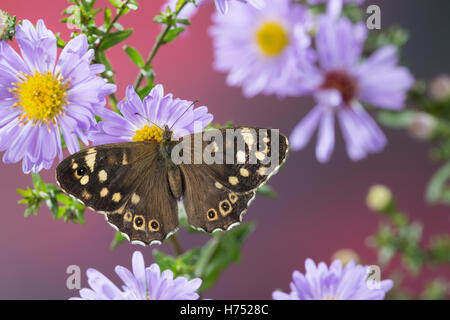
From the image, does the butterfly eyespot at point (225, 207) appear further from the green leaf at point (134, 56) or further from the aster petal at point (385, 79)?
the aster petal at point (385, 79)

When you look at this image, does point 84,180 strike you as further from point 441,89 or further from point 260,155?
point 441,89

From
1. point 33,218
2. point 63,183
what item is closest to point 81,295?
point 63,183

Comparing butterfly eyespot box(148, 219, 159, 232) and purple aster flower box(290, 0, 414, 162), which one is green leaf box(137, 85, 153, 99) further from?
purple aster flower box(290, 0, 414, 162)

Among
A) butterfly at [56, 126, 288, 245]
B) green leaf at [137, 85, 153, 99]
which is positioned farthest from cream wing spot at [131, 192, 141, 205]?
green leaf at [137, 85, 153, 99]

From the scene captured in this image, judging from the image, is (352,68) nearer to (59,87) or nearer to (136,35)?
(136,35)

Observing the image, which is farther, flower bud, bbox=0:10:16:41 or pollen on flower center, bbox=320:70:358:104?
pollen on flower center, bbox=320:70:358:104

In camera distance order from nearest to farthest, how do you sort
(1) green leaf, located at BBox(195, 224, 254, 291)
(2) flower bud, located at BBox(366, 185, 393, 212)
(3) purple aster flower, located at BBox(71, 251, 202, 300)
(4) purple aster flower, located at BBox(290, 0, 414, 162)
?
1. (3) purple aster flower, located at BBox(71, 251, 202, 300)
2. (1) green leaf, located at BBox(195, 224, 254, 291)
3. (4) purple aster flower, located at BBox(290, 0, 414, 162)
4. (2) flower bud, located at BBox(366, 185, 393, 212)
